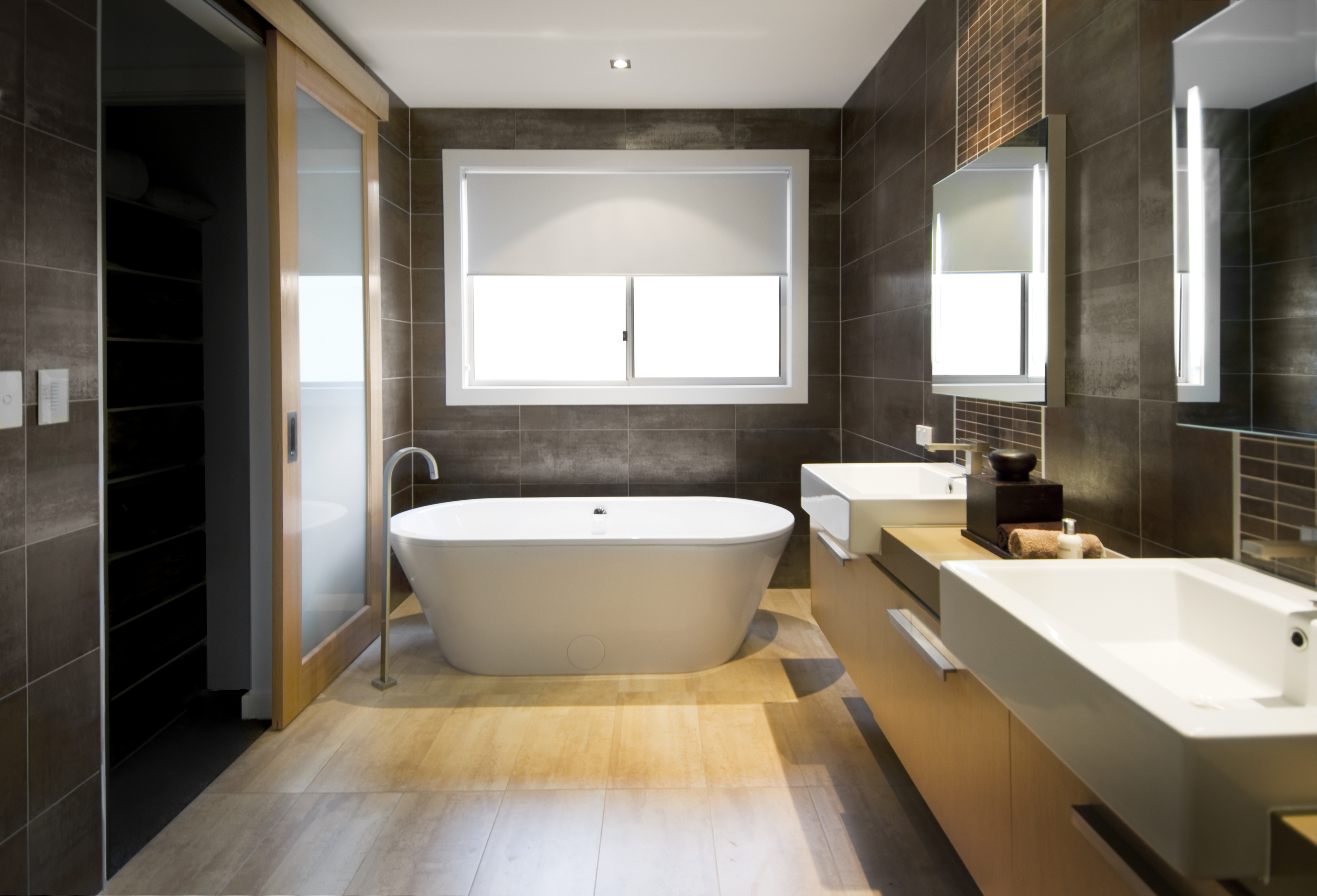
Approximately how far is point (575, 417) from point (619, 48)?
73.3 inches

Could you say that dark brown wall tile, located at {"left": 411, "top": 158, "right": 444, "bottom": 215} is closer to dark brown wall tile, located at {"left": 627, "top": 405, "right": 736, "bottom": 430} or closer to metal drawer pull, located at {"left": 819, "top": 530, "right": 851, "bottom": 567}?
dark brown wall tile, located at {"left": 627, "top": 405, "right": 736, "bottom": 430}

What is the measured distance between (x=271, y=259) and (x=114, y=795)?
5.69 ft

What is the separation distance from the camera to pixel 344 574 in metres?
3.60

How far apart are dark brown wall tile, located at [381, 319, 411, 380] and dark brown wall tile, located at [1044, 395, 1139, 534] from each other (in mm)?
2975

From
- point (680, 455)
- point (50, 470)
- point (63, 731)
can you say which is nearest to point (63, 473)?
point (50, 470)

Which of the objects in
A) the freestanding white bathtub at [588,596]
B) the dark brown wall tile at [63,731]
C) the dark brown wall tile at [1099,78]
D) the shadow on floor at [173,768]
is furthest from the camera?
the freestanding white bathtub at [588,596]

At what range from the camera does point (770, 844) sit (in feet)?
7.40

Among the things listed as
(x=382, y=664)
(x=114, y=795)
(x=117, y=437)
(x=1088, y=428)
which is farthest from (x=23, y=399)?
(x=1088, y=428)

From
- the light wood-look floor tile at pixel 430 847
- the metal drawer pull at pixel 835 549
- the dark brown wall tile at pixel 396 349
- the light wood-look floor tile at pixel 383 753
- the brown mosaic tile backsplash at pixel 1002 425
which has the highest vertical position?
the dark brown wall tile at pixel 396 349

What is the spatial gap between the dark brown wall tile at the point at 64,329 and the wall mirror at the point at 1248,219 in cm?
243

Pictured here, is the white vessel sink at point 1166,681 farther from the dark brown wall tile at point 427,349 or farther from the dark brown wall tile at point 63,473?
the dark brown wall tile at point 427,349

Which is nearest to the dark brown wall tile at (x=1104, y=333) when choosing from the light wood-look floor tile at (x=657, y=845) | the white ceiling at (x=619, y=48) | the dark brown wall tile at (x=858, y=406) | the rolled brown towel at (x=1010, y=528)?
the rolled brown towel at (x=1010, y=528)

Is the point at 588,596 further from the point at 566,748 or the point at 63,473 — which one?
the point at 63,473

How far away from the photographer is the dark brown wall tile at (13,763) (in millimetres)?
1723
